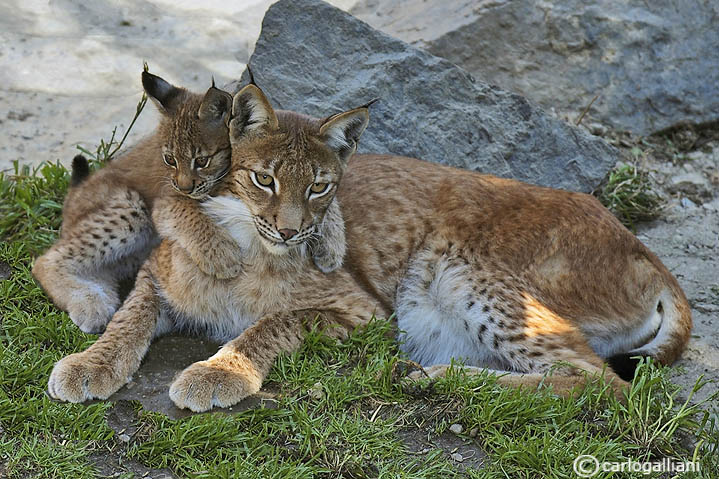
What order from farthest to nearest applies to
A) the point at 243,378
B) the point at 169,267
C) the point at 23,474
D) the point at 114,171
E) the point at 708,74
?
the point at 708,74
the point at 114,171
the point at 169,267
the point at 243,378
the point at 23,474

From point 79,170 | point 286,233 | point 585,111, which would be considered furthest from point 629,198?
point 79,170

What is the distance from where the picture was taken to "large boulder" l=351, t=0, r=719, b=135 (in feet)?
22.9

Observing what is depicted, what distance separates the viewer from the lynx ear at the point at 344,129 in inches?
169

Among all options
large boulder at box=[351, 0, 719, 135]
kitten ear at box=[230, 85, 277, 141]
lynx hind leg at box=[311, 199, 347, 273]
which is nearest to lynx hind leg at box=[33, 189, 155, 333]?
kitten ear at box=[230, 85, 277, 141]

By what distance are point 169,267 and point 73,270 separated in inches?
22.3

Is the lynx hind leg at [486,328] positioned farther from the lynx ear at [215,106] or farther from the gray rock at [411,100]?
the gray rock at [411,100]

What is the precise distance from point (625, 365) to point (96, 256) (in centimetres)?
273

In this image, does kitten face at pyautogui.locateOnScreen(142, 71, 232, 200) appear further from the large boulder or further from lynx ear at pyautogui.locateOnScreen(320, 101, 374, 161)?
the large boulder

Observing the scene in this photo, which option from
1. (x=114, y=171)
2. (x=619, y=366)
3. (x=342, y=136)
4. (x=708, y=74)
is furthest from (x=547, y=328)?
(x=708, y=74)

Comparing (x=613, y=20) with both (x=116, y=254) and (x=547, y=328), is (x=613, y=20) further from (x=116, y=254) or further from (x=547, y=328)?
(x=116, y=254)

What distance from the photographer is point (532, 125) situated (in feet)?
20.2

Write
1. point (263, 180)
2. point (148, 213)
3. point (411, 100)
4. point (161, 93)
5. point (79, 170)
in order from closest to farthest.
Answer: point (263, 180) → point (161, 93) → point (148, 213) → point (79, 170) → point (411, 100)

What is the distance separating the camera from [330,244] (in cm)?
456

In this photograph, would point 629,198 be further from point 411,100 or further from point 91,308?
point 91,308
